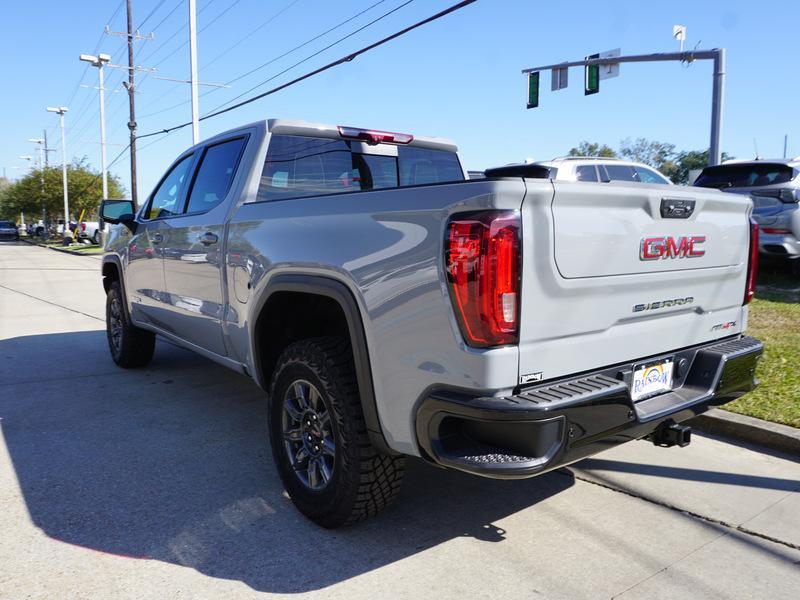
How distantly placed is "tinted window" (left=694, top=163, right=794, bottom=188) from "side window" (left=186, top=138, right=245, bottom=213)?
787cm

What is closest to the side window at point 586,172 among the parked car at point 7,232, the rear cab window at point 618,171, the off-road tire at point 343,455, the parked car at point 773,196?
the rear cab window at point 618,171

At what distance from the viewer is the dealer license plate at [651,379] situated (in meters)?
2.77

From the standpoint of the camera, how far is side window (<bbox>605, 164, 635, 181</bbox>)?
12570 millimetres

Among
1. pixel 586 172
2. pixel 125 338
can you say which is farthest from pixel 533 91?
pixel 125 338

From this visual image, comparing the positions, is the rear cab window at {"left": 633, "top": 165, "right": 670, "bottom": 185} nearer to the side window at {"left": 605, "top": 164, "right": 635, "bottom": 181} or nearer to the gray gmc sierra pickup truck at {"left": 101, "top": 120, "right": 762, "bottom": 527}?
the side window at {"left": 605, "top": 164, "right": 635, "bottom": 181}

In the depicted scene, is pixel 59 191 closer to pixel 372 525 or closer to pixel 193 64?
pixel 193 64

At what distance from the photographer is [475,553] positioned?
2.96 m

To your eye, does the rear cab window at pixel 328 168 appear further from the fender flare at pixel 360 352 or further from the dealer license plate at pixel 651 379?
the dealer license plate at pixel 651 379

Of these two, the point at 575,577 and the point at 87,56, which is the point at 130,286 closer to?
the point at 575,577

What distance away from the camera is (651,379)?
112 inches

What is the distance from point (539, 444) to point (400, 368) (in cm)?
Result: 61

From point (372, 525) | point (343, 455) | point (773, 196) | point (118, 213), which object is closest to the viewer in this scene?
point (343, 455)

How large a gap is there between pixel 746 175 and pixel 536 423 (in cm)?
882

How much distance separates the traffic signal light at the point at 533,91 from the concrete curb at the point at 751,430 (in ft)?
53.3
